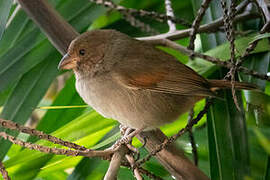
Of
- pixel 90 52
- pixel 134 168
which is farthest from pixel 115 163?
pixel 90 52

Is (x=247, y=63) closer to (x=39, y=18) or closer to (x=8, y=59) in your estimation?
(x=39, y=18)

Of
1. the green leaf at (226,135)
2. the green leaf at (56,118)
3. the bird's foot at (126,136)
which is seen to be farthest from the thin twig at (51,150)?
the green leaf at (56,118)

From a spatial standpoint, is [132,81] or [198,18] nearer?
[198,18]

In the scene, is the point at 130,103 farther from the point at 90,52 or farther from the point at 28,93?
the point at 28,93

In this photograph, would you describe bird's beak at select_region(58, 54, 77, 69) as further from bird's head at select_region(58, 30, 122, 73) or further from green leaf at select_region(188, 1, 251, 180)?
green leaf at select_region(188, 1, 251, 180)

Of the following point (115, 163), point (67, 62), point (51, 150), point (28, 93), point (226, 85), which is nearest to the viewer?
point (51, 150)

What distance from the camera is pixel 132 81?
76.5 inches

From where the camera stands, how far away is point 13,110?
2.09 metres

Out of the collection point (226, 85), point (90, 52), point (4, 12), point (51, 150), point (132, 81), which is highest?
point (4, 12)

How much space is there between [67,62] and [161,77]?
0.49 m

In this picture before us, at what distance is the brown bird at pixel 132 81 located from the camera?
1.90 meters

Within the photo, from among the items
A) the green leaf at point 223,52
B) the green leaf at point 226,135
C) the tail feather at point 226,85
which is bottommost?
the green leaf at point 226,135

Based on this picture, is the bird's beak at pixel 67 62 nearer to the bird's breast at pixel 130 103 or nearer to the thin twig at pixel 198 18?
the bird's breast at pixel 130 103

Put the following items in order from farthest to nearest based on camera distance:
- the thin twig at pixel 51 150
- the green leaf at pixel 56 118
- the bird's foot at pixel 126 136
→ the green leaf at pixel 56 118
the bird's foot at pixel 126 136
the thin twig at pixel 51 150
